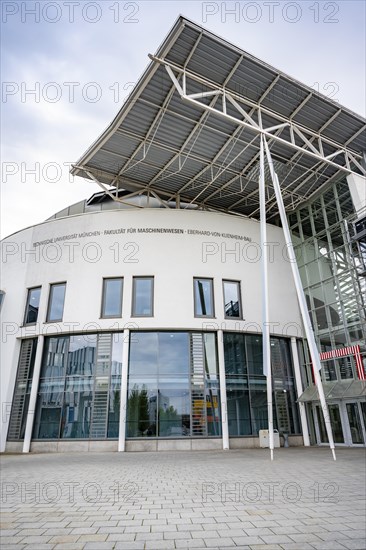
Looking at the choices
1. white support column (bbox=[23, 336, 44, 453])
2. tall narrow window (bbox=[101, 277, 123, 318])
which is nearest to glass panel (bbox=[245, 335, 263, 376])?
tall narrow window (bbox=[101, 277, 123, 318])

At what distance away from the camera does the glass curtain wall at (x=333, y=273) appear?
58.9 ft

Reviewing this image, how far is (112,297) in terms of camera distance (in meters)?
18.7

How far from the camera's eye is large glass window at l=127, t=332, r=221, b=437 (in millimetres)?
16734

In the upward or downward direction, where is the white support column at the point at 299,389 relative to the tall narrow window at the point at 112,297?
downward

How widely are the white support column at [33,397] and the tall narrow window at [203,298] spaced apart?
7.93 metres

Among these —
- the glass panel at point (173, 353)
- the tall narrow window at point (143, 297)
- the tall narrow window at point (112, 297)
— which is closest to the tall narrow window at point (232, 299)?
the glass panel at point (173, 353)

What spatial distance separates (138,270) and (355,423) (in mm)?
12412

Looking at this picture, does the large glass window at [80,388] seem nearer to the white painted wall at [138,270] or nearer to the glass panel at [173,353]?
the white painted wall at [138,270]

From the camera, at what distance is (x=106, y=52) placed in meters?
10.8

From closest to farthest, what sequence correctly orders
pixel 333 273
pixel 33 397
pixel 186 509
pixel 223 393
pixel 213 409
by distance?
pixel 186 509 < pixel 213 409 < pixel 223 393 < pixel 33 397 < pixel 333 273

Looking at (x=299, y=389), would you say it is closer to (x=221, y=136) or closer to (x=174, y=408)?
(x=174, y=408)

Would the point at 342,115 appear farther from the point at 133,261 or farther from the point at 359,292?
the point at 133,261

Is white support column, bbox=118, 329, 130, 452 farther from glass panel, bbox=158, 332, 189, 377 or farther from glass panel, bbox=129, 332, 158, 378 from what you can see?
glass panel, bbox=158, 332, 189, 377

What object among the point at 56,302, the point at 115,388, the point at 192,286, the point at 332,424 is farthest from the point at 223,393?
the point at 56,302
